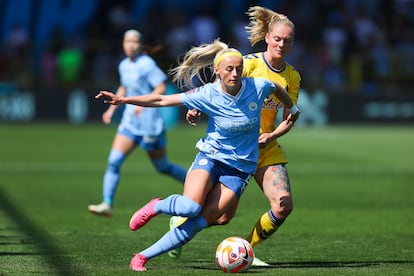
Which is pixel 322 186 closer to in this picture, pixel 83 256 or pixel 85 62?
pixel 83 256

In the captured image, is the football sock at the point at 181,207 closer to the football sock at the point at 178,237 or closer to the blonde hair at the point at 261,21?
the football sock at the point at 178,237

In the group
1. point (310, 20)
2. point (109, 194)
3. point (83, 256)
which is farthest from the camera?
point (310, 20)

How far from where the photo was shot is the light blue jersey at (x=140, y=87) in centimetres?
1245

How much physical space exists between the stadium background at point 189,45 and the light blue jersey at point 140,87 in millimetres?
14898

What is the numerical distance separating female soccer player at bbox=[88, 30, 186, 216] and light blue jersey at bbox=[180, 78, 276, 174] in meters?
4.24

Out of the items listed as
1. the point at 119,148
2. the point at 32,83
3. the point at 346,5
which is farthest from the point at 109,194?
the point at 346,5

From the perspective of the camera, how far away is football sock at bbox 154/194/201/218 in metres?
7.74

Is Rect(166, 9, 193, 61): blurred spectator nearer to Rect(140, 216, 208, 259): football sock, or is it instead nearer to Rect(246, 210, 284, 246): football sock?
Rect(246, 210, 284, 246): football sock

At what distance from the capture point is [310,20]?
30797 mm

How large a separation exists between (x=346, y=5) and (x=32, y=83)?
10.8 meters

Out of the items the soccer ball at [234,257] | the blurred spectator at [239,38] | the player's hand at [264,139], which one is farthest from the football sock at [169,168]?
the blurred spectator at [239,38]

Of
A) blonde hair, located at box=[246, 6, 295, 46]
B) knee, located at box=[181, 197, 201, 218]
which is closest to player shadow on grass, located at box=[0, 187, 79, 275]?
knee, located at box=[181, 197, 201, 218]

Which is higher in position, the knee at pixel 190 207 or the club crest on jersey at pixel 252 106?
the club crest on jersey at pixel 252 106

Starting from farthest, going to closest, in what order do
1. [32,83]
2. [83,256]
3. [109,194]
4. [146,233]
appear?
[32,83]
[109,194]
[146,233]
[83,256]
